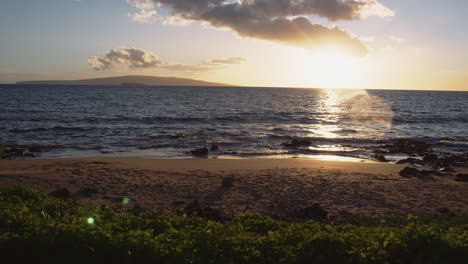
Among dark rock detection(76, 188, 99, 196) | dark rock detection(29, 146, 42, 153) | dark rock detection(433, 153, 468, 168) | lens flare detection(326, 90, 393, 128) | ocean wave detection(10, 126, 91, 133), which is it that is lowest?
dark rock detection(29, 146, 42, 153)

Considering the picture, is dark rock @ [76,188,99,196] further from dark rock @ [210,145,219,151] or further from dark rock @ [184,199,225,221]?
dark rock @ [210,145,219,151]

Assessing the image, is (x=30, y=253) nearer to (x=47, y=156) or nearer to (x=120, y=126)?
(x=47, y=156)

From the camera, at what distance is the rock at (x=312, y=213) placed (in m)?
9.02

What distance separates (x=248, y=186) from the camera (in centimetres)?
1212

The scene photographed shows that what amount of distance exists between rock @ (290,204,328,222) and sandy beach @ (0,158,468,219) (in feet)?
1.21

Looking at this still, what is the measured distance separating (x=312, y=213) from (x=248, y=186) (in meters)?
3.47

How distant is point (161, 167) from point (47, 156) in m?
8.49

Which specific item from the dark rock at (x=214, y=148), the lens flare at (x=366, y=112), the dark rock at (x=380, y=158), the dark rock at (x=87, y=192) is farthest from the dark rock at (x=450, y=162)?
the lens flare at (x=366, y=112)

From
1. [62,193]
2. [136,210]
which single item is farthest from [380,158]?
[62,193]

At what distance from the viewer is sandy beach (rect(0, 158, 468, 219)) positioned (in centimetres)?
1006

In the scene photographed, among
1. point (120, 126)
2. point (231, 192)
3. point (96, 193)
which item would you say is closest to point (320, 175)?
point (231, 192)

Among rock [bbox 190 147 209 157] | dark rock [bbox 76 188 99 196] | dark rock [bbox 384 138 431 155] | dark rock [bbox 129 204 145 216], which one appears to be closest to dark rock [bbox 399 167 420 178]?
dark rock [bbox 384 138 431 155]

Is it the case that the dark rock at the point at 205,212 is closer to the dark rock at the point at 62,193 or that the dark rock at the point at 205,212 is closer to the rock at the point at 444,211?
the dark rock at the point at 62,193

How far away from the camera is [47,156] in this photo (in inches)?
747
